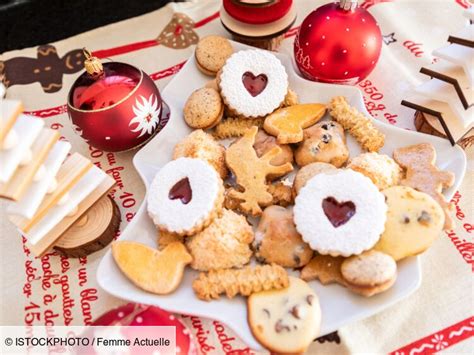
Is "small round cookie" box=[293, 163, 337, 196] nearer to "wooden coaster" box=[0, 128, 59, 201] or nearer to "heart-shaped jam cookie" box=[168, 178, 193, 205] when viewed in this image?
"heart-shaped jam cookie" box=[168, 178, 193, 205]

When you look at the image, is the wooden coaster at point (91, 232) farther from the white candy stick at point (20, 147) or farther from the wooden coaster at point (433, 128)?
the wooden coaster at point (433, 128)

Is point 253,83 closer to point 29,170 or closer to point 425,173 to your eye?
point 425,173

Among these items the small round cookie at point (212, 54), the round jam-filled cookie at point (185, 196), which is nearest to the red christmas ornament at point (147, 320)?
the round jam-filled cookie at point (185, 196)

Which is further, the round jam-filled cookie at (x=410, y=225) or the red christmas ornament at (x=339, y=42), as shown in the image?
the red christmas ornament at (x=339, y=42)

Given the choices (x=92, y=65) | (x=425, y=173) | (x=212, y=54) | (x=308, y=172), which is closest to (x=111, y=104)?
(x=92, y=65)

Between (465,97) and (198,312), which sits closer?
(198,312)

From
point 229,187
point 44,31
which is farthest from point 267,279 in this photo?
point 44,31

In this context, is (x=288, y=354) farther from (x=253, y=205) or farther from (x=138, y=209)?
(x=138, y=209)

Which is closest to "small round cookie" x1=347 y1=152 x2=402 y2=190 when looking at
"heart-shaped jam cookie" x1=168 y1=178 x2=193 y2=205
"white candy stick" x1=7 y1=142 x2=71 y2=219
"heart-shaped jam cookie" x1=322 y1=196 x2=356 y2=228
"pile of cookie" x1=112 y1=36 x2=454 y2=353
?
"pile of cookie" x1=112 y1=36 x2=454 y2=353
